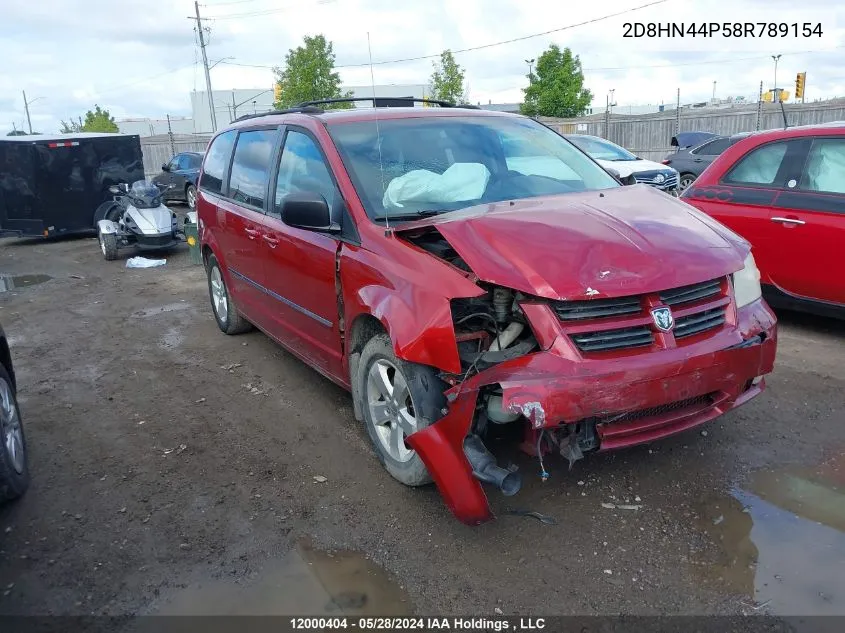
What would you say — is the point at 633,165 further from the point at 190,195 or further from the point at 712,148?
the point at 190,195

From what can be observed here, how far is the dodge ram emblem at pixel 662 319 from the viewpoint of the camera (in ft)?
9.68

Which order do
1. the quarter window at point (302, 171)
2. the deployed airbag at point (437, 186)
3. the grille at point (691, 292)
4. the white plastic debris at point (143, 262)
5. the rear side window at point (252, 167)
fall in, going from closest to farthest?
the grille at point (691, 292) → the deployed airbag at point (437, 186) → the quarter window at point (302, 171) → the rear side window at point (252, 167) → the white plastic debris at point (143, 262)

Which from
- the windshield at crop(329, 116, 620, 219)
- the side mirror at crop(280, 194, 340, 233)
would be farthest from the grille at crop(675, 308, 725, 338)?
the side mirror at crop(280, 194, 340, 233)

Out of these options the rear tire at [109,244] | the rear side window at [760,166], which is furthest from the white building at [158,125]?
the rear side window at [760,166]

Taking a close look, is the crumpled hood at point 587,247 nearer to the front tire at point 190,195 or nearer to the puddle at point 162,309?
→ the puddle at point 162,309

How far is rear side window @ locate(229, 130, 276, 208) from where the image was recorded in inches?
194

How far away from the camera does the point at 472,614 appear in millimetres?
2654

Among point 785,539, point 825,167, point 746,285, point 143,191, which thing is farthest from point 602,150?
point 785,539

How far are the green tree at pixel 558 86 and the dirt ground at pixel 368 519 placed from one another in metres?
37.1

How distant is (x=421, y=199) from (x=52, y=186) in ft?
40.9

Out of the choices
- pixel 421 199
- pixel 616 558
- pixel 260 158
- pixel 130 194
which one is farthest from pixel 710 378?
pixel 130 194

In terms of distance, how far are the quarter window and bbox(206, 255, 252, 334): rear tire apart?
1.91m

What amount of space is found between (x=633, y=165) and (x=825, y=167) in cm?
773

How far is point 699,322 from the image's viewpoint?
310cm
